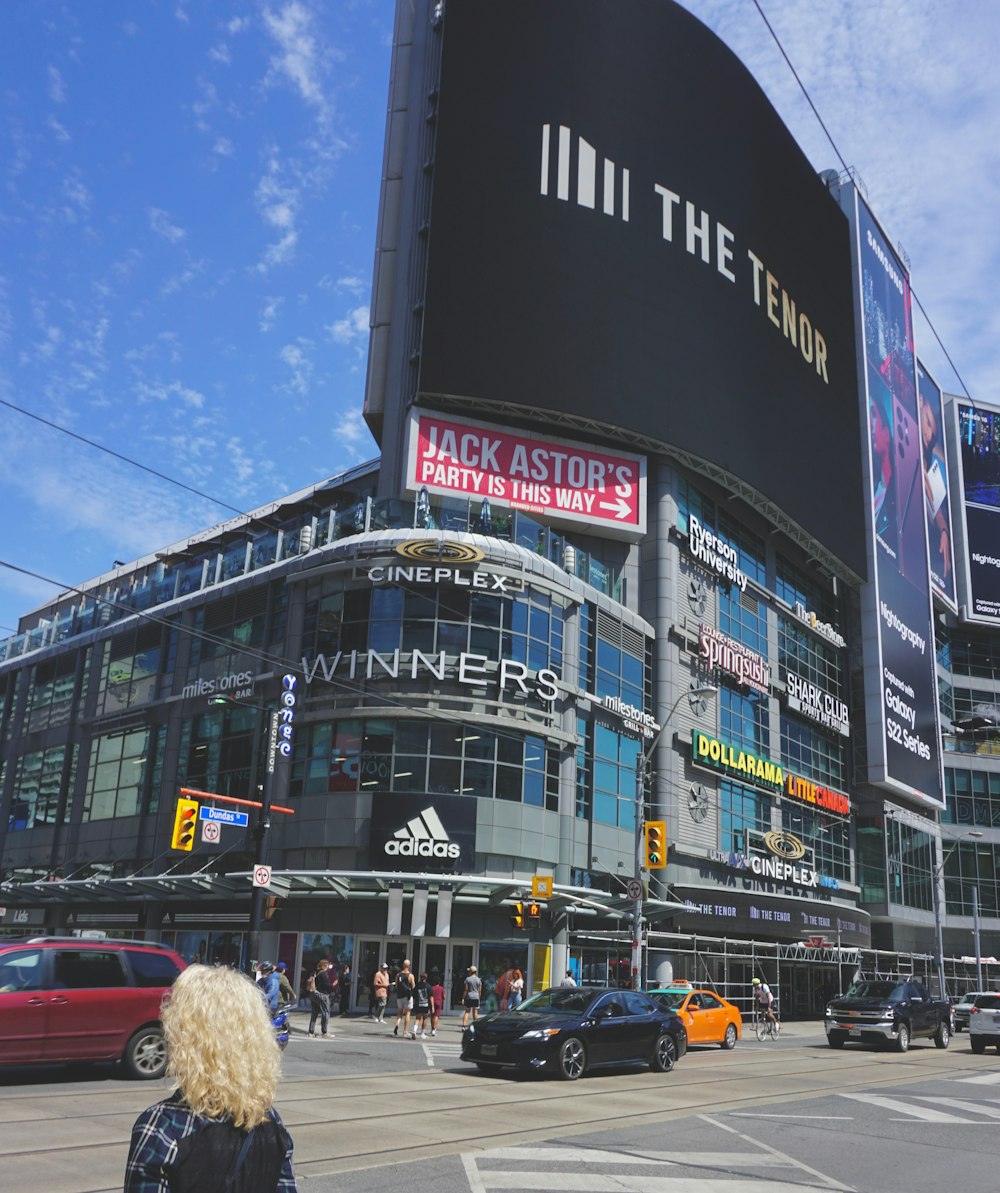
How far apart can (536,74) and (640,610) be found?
2423cm

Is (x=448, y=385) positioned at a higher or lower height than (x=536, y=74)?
lower

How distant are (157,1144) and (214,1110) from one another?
0.58 feet

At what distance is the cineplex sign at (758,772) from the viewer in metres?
48.6

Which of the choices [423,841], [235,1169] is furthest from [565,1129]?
[423,841]

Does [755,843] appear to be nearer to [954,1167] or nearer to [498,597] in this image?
[498,597]

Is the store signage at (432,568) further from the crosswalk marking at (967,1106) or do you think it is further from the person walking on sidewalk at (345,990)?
the crosswalk marking at (967,1106)

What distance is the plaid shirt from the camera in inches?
129

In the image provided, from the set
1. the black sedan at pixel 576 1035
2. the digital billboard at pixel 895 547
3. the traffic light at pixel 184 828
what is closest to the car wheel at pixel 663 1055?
the black sedan at pixel 576 1035

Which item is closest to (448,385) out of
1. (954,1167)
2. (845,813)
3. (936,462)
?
(845,813)

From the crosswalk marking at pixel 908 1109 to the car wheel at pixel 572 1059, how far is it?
4105 millimetres

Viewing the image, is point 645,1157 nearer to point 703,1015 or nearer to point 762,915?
point 703,1015

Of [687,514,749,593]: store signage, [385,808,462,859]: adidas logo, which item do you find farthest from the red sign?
[385,808,462,859]: adidas logo

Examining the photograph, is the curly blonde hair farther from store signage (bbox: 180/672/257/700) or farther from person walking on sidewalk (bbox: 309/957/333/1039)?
store signage (bbox: 180/672/257/700)

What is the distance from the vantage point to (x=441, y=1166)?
10375mm
